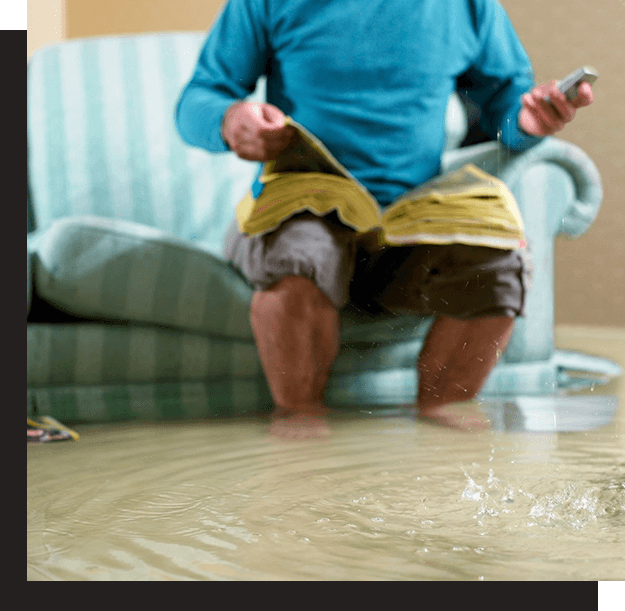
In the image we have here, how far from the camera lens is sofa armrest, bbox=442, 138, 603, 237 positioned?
3.38ft

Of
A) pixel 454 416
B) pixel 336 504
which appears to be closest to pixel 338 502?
pixel 336 504

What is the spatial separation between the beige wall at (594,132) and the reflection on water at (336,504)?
160 millimetres

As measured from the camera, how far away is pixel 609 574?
39 centimetres

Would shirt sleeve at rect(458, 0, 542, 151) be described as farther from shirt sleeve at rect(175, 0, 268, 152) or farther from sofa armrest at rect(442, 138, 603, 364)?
shirt sleeve at rect(175, 0, 268, 152)

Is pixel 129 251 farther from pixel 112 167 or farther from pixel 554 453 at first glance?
pixel 554 453

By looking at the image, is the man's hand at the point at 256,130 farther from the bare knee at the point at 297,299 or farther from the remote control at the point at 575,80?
the remote control at the point at 575,80

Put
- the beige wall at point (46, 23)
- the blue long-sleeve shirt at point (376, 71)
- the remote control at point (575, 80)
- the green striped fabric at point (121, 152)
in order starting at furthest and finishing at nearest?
the beige wall at point (46, 23)
the green striped fabric at point (121, 152)
the blue long-sleeve shirt at point (376, 71)
the remote control at point (575, 80)

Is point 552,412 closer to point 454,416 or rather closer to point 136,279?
point 454,416

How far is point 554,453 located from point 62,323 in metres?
0.61

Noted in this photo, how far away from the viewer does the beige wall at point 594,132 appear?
69 cm

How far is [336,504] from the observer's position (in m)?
0.54

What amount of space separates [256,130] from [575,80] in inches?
12.7

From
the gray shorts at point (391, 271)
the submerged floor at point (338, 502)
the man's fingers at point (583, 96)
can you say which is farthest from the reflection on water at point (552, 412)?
the man's fingers at point (583, 96)
